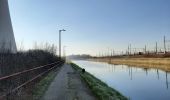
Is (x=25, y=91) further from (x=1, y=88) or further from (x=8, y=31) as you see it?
(x=8, y=31)

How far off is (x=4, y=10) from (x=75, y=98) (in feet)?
53.5

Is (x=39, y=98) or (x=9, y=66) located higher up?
(x=9, y=66)

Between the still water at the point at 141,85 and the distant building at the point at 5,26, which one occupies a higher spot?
the distant building at the point at 5,26

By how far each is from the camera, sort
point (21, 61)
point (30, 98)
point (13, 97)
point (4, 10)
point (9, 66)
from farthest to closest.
Result: 1. point (4, 10)
2. point (21, 61)
3. point (9, 66)
4. point (30, 98)
5. point (13, 97)

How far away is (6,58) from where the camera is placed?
1345 cm

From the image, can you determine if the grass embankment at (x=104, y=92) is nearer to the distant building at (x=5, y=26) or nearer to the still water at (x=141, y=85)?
the still water at (x=141, y=85)

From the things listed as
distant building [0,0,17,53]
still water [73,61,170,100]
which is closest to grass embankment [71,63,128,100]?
still water [73,61,170,100]

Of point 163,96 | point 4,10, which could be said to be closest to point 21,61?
point 163,96

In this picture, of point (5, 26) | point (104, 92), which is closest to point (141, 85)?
point (104, 92)

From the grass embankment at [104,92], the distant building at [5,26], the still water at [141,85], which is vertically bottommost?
the still water at [141,85]

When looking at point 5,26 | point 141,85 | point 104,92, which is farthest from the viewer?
point 5,26

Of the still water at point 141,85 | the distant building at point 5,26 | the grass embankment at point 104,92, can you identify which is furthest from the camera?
the distant building at point 5,26

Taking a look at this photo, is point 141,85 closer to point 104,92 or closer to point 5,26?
point 104,92

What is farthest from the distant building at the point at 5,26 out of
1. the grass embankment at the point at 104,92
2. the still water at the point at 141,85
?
the grass embankment at the point at 104,92
